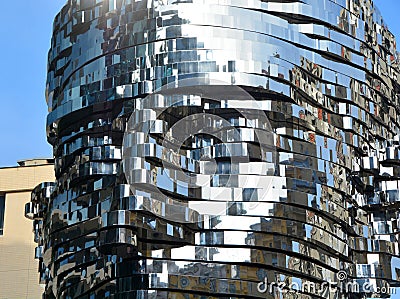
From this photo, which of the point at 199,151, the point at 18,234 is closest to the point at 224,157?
the point at 199,151

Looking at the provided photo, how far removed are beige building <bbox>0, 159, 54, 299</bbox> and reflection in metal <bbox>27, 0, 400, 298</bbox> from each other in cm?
1259

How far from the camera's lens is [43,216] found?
2355 cm

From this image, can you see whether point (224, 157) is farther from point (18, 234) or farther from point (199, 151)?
point (18, 234)

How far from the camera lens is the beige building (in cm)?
3512

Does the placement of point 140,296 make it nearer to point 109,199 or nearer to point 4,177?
point 109,199

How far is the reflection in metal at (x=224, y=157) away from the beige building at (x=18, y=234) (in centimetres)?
1259

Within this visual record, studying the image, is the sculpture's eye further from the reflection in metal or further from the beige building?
the beige building

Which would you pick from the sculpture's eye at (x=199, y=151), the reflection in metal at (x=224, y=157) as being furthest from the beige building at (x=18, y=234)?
the sculpture's eye at (x=199, y=151)

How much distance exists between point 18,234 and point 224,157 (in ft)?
56.5

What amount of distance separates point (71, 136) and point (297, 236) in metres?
5.36

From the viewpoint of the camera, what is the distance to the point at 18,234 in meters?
35.5

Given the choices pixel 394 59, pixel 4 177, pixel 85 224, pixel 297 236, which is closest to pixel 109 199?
pixel 85 224

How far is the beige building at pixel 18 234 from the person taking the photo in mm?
35125

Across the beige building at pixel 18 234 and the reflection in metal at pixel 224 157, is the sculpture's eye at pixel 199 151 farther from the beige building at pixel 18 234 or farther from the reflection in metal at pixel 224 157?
the beige building at pixel 18 234
